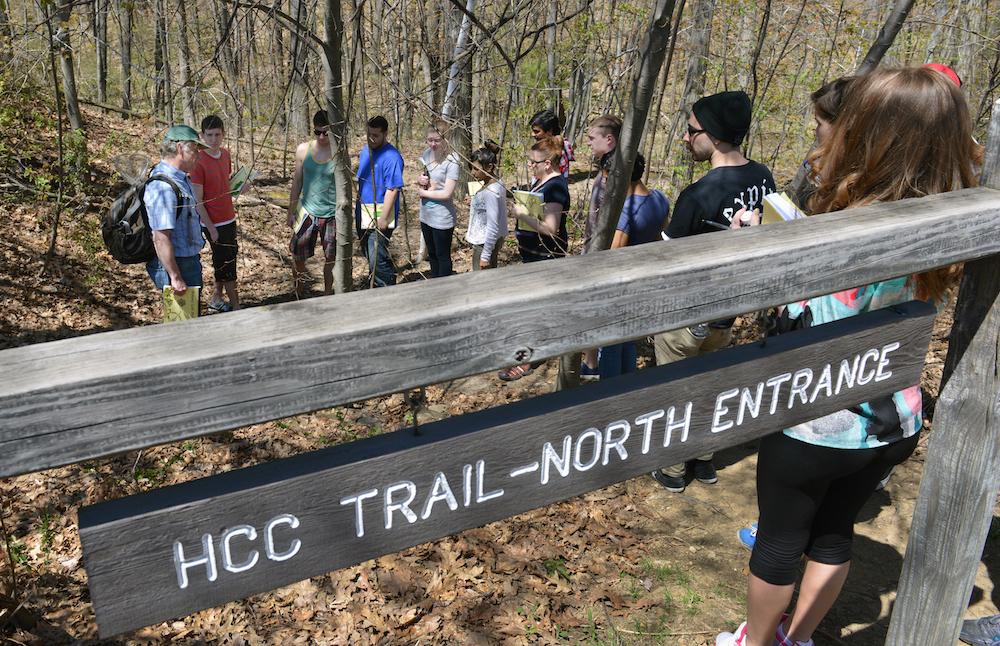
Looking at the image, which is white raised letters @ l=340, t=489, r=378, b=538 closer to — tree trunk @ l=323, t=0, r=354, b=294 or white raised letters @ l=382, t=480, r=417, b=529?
white raised letters @ l=382, t=480, r=417, b=529

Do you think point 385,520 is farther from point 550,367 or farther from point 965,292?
point 550,367

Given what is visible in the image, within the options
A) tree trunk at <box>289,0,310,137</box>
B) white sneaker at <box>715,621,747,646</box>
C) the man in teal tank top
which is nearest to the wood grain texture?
white sneaker at <box>715,621,747,646</box>

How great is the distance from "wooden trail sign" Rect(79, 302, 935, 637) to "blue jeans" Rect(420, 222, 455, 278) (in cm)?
484

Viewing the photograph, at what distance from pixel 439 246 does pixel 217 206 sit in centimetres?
203

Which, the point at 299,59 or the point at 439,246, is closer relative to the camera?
the point at 299,59

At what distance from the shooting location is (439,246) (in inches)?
251

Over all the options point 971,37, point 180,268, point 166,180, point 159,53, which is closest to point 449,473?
point 166,180

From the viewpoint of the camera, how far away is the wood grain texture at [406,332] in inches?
39.1

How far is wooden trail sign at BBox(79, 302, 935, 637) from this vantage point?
3.65 ft

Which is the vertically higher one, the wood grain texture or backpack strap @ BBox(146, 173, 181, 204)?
the wood grain texture

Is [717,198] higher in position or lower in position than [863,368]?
higher

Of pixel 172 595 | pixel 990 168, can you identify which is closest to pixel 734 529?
pixel 990 168

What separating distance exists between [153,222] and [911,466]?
546 cm

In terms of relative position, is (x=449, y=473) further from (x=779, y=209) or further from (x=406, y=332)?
(x=779, y=209)
